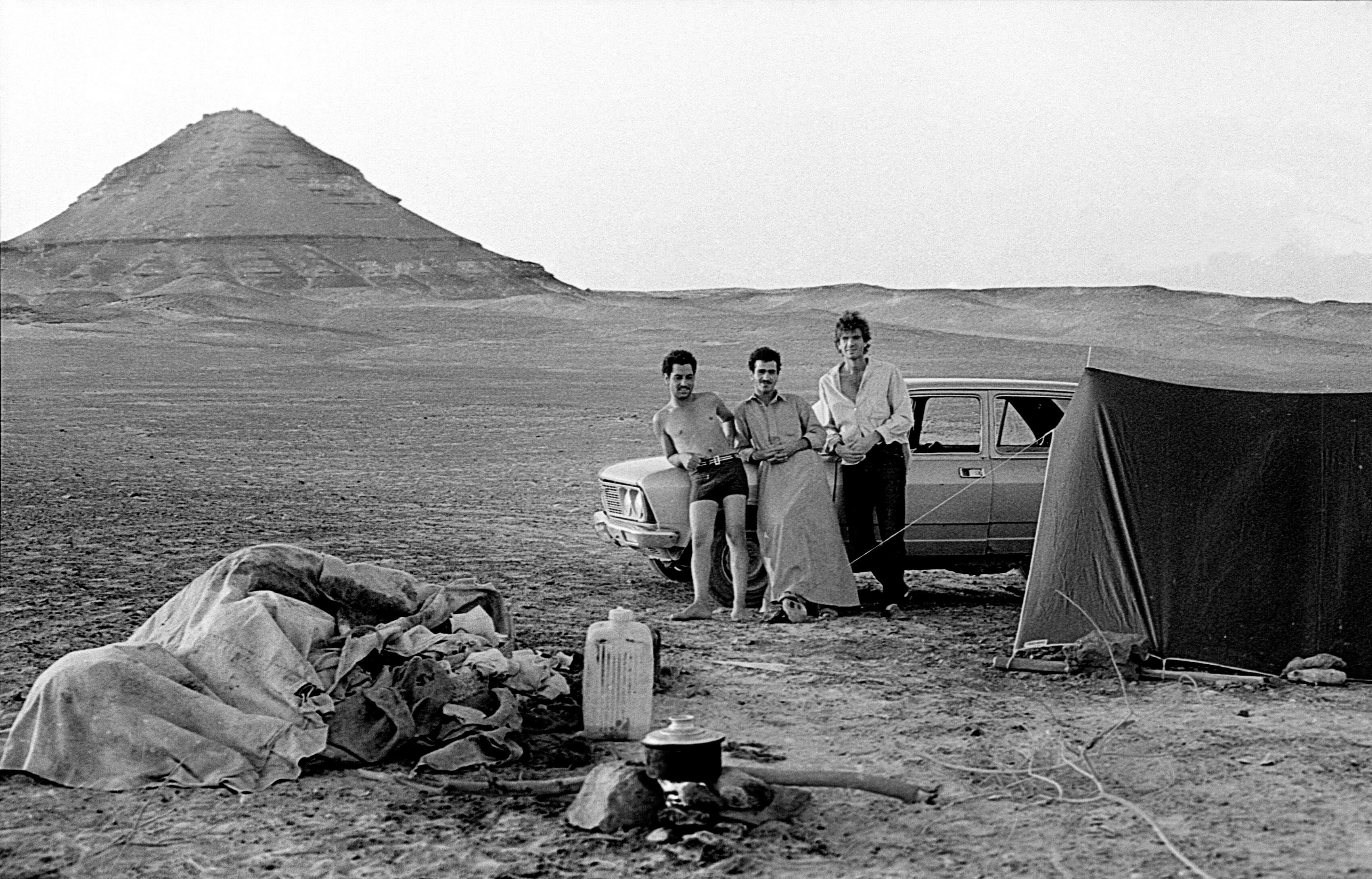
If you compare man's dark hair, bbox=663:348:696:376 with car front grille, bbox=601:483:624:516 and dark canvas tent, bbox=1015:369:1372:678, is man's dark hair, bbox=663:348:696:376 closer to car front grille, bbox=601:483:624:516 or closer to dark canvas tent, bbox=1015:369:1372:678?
car front grille, bbox=601:483:624:516

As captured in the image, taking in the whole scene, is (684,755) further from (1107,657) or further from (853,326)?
(853,326)

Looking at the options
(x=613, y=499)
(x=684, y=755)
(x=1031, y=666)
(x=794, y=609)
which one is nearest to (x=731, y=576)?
(x=794, y=609)

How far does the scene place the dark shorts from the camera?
31.0ft

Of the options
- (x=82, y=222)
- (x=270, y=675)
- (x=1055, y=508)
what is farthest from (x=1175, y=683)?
(x=82, y=222)

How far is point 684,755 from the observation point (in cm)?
550

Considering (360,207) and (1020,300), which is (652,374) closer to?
(1020,300)

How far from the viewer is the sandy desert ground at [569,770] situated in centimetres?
529

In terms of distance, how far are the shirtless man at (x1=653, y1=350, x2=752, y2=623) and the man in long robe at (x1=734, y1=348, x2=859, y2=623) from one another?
17cm

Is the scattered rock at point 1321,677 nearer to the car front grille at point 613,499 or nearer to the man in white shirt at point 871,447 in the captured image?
the man in white shirt at point 871,447

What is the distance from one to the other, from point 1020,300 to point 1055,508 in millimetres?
65975

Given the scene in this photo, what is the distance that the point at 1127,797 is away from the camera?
231 inches

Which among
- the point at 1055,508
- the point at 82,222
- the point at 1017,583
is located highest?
the point at 82,222

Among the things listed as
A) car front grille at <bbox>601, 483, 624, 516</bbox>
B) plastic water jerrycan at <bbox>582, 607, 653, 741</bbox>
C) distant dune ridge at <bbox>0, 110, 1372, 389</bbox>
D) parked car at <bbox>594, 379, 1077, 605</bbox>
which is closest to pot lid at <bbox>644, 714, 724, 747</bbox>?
plastic water jerrycan at <bbox>582, 607, 653, 741</bbox>

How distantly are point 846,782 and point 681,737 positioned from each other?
736 millimetres
